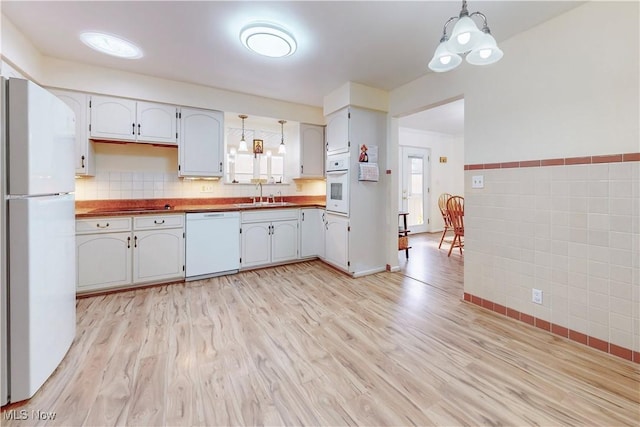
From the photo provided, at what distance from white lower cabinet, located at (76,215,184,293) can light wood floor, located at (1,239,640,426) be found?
312 mm

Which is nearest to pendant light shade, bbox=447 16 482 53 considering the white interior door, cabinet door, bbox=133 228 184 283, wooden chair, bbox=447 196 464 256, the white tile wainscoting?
the white tile wainscoting

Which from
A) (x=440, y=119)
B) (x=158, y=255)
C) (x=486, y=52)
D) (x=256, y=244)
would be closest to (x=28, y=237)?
(x=158, y=255)

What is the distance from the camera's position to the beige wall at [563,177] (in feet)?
5.69

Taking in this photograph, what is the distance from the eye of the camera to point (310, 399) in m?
1.43

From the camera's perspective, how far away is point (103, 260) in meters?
2.80

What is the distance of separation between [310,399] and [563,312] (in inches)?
77.6

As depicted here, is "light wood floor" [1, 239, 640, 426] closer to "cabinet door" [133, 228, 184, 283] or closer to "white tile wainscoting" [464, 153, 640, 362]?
"white tile wainscoting" [464, 153, 640, 362]

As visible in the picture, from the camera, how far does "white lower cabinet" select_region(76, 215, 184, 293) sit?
273 centimetres

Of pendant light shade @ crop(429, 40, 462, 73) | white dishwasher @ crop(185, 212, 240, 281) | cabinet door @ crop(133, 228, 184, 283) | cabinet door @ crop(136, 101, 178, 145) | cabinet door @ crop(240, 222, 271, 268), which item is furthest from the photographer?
cabinet door @ crop(240, 222, 271, 268)

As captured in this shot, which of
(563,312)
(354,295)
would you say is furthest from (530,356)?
(354,295)

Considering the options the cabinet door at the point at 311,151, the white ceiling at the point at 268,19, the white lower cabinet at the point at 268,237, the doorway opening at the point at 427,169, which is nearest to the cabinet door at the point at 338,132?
the white ceiling at the point at 268,19

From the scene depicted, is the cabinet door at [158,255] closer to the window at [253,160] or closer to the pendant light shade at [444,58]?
the window at [253,160]

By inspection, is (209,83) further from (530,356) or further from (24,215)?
(530,356)

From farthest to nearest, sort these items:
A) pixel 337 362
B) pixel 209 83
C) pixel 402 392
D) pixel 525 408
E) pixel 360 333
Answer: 1. pixel 209 83
2. pixel 360 333
3. pixel 337 362
4. pixel 402 392
5. pixel 525 408
